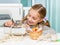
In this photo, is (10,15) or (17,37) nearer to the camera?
(17,37)

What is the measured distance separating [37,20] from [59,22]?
2.63 feet

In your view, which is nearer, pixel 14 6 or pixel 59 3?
pixel 14 6

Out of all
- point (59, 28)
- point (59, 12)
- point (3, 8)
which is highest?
point (3, 8)

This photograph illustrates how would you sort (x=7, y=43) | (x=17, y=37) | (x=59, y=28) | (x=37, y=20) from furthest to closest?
(x=59, y=28) → (x=37, y=20) → (x=17, y=37) → (x=7, y=43)

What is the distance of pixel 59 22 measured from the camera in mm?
1979

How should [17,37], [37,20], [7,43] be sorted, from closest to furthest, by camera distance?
[7,43], [17,37], [37,20]

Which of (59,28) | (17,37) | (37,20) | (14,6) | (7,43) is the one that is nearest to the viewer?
(7,43)

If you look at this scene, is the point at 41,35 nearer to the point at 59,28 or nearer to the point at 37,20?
the point at 37,20

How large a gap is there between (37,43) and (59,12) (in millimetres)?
1152

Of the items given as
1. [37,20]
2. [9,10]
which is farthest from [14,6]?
[37,20]

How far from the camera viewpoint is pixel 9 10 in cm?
144

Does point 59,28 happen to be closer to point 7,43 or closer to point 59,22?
point 59,22

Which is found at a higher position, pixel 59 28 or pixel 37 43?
pixel 37 43

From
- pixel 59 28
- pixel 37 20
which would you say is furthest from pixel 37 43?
pixel 59 28
